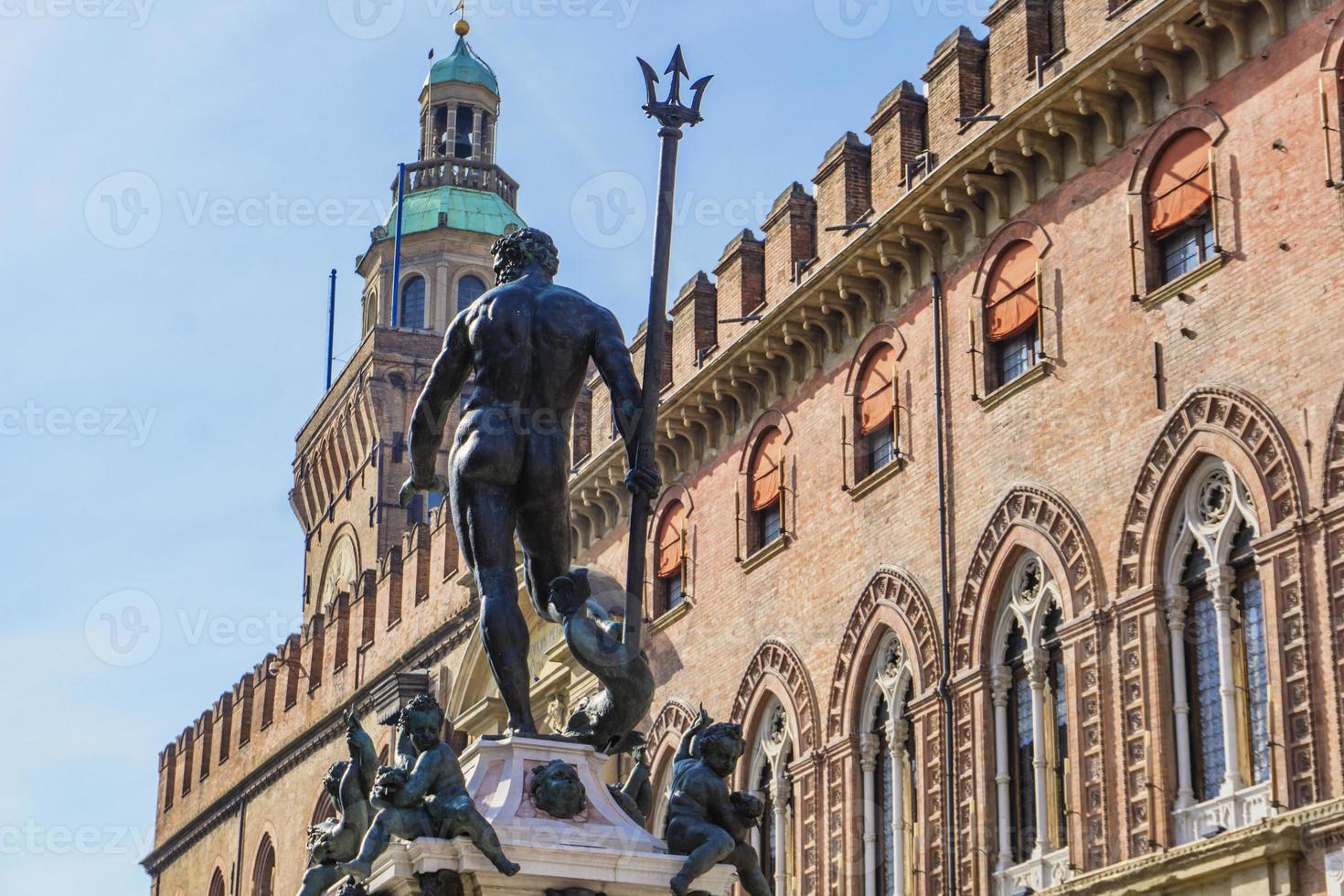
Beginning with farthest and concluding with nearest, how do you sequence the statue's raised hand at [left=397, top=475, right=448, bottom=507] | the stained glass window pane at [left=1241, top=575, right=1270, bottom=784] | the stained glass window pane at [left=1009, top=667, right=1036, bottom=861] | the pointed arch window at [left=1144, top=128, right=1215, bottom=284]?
the stained glass window pane at [left=1009, top=667, right=1036, bottom=861] → the pointed arch window at [left=1144, top=128, right=1215, bottom=284] → the stained glass window pane at [left=1241, top=575, right=1270, bottom=784] → the statue's raised hand at [left=397, top=475, right=448, bottom=507]

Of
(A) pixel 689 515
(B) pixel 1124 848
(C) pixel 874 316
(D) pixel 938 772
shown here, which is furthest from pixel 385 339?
(B) pixel 1124 848

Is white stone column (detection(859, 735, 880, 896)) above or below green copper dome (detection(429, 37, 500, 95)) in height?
below

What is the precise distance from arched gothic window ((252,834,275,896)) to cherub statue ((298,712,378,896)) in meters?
44.8

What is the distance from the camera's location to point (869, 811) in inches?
1179

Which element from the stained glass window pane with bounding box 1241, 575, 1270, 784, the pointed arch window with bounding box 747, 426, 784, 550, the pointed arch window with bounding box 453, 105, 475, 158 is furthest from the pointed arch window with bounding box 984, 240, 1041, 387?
the pointed arch window with bounding box 453, 105, 475, 158

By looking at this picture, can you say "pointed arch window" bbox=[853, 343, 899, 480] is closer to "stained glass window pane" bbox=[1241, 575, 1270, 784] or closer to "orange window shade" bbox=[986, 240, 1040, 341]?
"orange window shade" bbox=[986, 240, 1040, 341]

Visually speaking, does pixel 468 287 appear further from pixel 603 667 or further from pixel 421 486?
pixel 603 667

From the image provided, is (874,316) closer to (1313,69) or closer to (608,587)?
(608,587)

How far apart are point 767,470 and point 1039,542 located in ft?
24.8

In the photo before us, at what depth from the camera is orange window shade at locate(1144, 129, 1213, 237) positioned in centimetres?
2497

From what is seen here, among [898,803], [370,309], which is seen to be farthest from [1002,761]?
[370,309]

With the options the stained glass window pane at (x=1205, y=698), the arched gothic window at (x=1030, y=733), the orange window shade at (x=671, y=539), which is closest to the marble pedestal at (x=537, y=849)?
the stained glass window pane at (x=1205, y=698)

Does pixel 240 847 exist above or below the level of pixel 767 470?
above

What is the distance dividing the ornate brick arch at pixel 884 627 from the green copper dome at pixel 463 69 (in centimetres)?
4208
